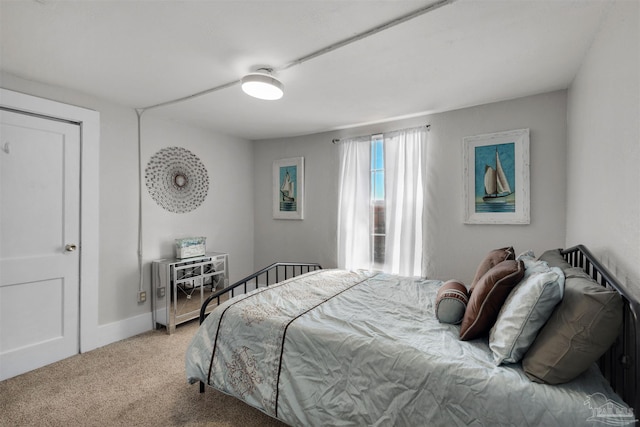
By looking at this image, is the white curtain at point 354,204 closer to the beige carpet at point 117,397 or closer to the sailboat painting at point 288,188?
the sailboat painting at point 288,188

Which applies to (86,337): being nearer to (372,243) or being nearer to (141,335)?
(141,335)

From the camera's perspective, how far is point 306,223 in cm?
401

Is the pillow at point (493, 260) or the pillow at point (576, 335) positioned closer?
the pillow at point (576, 335)

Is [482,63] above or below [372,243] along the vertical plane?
above

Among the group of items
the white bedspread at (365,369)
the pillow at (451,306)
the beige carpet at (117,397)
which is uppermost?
the pillow at (451,306)

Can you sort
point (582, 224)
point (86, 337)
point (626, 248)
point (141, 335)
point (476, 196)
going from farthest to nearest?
point (141, 335) → point (476, 196) → point (86, 337) → point (582, 224) → point (626, 248)

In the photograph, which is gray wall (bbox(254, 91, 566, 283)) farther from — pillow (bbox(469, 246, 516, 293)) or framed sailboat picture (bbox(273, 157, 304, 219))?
pillow (bbox(469, 246, 516, 293))

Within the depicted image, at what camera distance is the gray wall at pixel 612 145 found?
1261 millimetres

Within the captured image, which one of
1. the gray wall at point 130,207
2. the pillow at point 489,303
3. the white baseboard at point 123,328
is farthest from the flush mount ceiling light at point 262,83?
the white baseboard at point 123,328

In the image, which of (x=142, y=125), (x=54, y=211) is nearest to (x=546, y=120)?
(x=142, y=125)

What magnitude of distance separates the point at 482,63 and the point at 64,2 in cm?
248

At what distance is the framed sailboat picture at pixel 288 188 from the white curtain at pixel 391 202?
24.6 inches

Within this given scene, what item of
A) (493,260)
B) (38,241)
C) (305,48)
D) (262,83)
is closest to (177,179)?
(38,241)

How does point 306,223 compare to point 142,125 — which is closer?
point 142,125
